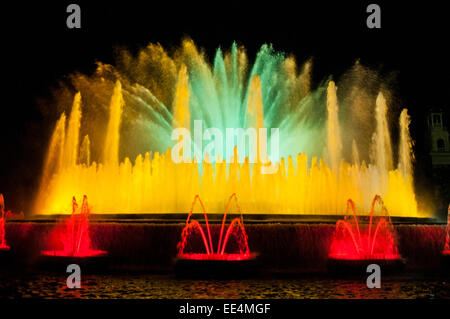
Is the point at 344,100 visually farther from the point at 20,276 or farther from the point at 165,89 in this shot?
the point at 20,276

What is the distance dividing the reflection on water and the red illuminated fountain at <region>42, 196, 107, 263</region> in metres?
1.16

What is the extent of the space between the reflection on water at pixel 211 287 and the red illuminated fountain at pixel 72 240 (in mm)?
1156

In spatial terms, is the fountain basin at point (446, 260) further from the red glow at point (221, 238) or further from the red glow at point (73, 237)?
the red glow at point (73, 237)

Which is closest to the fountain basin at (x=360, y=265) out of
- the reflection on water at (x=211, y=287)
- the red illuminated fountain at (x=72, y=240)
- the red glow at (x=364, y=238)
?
the reflection on water at (x=211, y=287)

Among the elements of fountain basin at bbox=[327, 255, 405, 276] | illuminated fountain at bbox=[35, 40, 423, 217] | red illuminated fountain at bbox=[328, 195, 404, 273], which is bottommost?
fountain basin at bbox=[327, 255, 405, 276]

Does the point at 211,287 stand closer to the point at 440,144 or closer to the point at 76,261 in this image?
the point at 76,261

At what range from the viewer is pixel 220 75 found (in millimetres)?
25891

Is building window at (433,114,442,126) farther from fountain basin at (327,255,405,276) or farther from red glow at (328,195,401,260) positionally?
fountain basin at (327,255,405,276)

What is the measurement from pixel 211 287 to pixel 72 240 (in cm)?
609

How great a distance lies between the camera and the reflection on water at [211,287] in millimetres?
9352

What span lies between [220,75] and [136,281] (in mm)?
16406

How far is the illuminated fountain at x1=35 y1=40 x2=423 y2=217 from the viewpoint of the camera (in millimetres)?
20359

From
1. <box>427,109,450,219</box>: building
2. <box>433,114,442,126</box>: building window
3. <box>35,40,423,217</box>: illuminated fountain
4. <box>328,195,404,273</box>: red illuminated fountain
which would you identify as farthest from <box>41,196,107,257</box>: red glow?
<box>433,114,442,126</box>: building window
